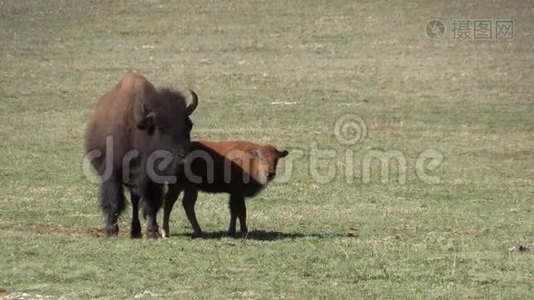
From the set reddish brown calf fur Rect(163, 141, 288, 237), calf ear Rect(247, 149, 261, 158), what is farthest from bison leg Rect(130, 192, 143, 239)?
calf ear Rect(247, 149, 261, 158)

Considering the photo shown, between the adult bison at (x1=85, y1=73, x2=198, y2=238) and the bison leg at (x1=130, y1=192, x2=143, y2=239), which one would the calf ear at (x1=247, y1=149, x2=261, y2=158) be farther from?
the bison leg at (x1=130, y1=192, x2=143, y2=239)

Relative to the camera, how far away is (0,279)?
11555mm

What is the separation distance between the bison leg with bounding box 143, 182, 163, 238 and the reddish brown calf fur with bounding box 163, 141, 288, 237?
0.42 metres

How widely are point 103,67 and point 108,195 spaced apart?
21.6 m

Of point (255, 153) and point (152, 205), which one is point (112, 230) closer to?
point (152, 205)

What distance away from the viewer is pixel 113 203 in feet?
48.3

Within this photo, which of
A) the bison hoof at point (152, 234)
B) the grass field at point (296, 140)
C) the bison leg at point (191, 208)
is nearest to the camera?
the grass field at point (296, 140)

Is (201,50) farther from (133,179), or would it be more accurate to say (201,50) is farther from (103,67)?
(133,179)

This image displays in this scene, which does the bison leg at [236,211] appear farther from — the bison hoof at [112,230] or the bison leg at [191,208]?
the bison hoof at [112,230]

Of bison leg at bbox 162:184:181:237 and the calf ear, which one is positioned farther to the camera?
the calf ear

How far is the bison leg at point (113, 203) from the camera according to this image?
581 inches

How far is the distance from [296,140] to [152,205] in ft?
37.7

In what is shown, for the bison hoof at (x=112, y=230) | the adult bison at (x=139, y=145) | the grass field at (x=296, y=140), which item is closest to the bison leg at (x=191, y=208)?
the grass field at (x=296, y=140)

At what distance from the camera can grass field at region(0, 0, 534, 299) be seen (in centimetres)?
1216
